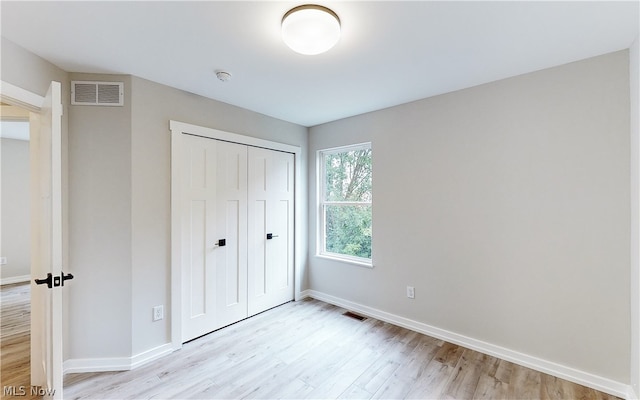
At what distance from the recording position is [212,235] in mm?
2846

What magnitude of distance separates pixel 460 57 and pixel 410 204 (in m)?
1.44

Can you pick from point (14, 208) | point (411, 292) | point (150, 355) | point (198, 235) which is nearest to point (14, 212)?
point (14, 208)

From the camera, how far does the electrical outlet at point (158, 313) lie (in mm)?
2398

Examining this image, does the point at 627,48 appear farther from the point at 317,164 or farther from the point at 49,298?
the point at 49,298

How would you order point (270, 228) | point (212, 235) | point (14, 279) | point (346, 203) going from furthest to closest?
1. point (14, 279)
2. point (346, 203)
3. point (270, 228)
4. point (212, 235)

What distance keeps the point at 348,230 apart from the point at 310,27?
2.54 meters

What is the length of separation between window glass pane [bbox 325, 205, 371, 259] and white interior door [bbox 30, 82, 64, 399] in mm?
2754

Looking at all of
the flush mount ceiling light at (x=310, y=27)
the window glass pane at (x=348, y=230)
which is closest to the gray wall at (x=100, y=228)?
the flush mount ceiling light at (x=310, y=27)

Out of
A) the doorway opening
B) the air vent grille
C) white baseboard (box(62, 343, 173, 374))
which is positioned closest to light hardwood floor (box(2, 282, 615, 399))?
white baseboard (box(62, 343, 173, 374))

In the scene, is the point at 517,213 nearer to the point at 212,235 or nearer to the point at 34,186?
the point at 212,235

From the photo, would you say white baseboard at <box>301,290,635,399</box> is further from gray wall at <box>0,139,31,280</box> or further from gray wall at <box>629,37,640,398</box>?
gray wall at <box>0,139,31,280</box>

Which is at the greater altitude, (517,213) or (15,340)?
(517,213)

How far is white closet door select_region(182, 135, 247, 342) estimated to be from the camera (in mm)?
2646

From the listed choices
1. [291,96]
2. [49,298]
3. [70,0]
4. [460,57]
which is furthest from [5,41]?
[460,57]
